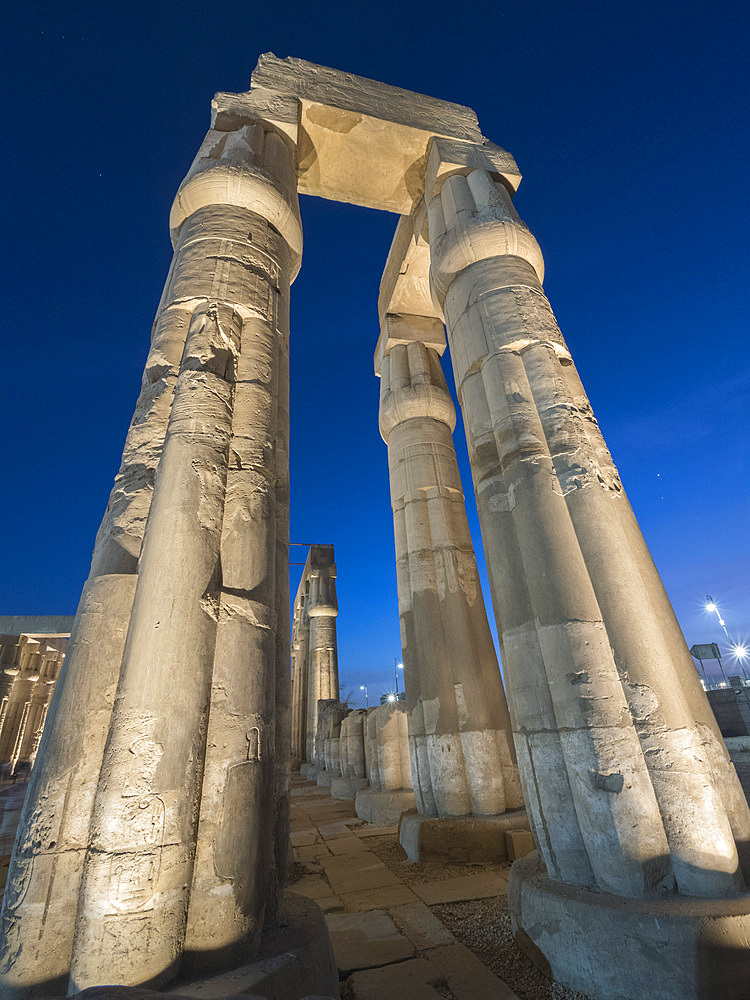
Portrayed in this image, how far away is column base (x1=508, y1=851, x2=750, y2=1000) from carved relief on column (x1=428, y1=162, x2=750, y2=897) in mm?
207

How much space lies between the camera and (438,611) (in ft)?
19.7

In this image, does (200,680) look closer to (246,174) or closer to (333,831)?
(246,174)

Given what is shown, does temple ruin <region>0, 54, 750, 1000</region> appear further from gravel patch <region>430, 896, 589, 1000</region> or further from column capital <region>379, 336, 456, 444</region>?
column capital <region>379, 336, 456, 444</region>

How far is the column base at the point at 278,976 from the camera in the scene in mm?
1525

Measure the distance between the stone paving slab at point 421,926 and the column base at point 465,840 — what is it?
1025mm

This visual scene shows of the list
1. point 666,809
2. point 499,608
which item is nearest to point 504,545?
point 499,608

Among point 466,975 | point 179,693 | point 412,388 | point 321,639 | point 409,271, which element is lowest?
point 466,975

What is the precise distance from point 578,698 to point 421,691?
3.08m

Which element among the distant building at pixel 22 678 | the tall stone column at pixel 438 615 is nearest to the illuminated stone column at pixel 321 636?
the distant building at pixel 22 678

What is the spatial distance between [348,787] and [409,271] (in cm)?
964

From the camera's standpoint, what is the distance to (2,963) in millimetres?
1882

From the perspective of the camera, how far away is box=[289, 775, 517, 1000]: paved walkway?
2.45 m

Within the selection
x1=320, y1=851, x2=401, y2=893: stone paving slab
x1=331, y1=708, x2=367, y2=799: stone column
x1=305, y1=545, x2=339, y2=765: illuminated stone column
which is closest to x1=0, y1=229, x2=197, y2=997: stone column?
x1=320, y1=851, x2=401, y2=893: stone paving slab

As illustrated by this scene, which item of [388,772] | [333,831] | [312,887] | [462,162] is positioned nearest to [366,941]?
[312,887]
